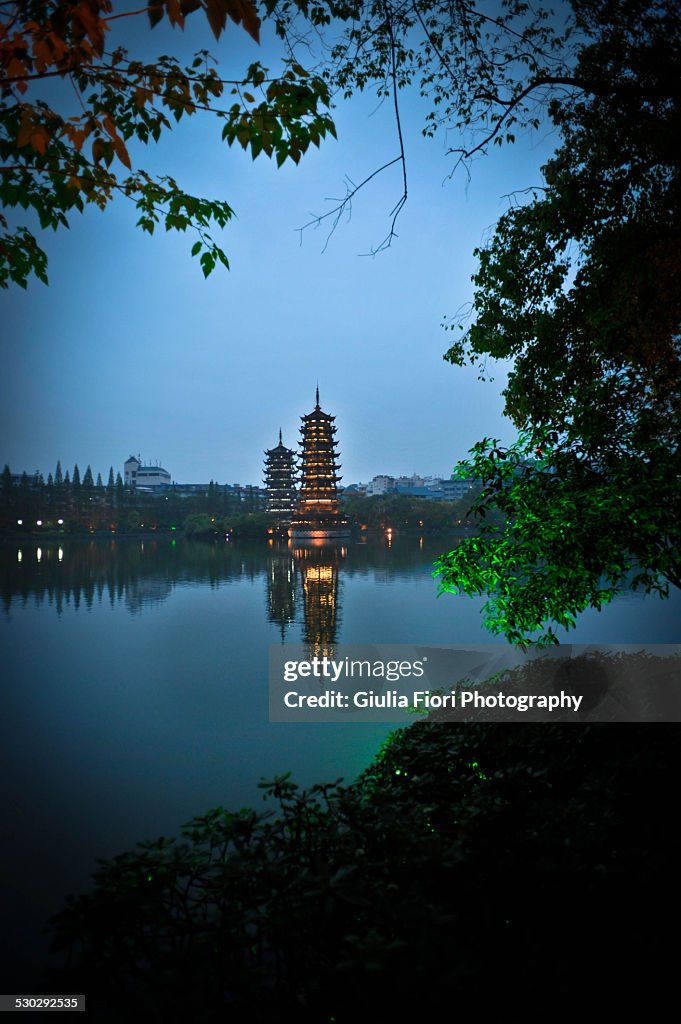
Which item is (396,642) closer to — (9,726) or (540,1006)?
(9,726)

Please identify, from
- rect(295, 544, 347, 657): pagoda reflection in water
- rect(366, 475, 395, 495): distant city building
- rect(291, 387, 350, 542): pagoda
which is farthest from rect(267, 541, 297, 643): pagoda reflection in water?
rect(366, 475, 395, 495): distant city building

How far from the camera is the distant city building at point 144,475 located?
139500mm

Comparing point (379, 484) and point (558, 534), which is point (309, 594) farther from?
point (379, 484)

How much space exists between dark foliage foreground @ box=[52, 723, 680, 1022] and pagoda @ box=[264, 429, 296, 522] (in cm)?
6816

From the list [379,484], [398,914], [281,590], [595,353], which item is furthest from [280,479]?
[379,484]

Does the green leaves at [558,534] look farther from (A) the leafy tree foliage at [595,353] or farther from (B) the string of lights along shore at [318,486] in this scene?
(B) the string of lights along shore at [318,486]

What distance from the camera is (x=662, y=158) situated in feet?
16.5

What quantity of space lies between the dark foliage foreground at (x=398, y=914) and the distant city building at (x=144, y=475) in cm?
14179

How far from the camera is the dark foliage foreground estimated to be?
1.63 meters

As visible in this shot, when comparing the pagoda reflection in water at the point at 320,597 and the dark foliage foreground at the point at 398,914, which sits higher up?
the dark foliage foreground at the point at 398,914

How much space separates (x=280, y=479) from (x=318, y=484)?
45.7ft

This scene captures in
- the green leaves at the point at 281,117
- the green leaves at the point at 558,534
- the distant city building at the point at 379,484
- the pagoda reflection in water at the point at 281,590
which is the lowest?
the pagoda reflection in water at the point at 281,590

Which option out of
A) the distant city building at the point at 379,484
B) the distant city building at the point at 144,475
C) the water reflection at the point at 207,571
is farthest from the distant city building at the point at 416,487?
the water reflection at the point at 207,571

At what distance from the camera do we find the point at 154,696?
39.4 feet
